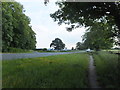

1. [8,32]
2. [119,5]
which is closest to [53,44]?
[8,32]

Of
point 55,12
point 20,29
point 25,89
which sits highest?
point 20,29

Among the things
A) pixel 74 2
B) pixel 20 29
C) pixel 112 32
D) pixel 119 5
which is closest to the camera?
pixel 74 2

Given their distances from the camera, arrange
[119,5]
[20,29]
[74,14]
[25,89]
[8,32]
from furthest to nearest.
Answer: [20,29] → [8,32] → [119,5] → [74,14] → [25,89]

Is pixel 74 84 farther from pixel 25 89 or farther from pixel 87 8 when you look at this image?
pixel 87 8

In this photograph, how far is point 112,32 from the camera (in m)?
19.2

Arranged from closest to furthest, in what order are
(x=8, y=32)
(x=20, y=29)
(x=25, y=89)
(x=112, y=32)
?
1. (x=25, y=89)
2. (x=112, y=32)
3. (x=8, y=32)
4. (x=20, y=29)

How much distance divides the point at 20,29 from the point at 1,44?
39.9 feet

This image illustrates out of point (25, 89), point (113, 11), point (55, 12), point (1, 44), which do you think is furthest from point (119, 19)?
point (1, 44)

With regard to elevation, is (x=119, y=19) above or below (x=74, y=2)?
below

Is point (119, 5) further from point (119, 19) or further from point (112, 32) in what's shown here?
point (112, 32)

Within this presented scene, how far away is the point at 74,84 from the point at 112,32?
14.7 m

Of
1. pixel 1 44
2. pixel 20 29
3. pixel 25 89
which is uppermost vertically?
pixel 20 29

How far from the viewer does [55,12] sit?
14016mm

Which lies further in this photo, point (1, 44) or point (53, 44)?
point (53, 44)
